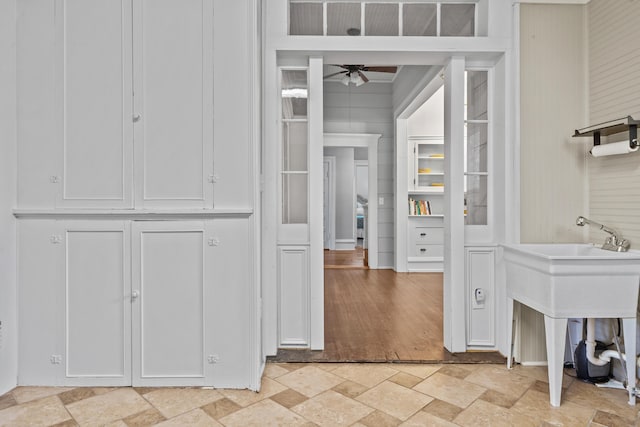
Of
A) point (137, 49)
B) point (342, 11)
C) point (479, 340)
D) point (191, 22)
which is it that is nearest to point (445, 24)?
point (342, 11)

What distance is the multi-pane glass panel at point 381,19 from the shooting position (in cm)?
278

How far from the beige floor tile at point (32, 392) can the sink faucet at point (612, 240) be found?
3.28 metres

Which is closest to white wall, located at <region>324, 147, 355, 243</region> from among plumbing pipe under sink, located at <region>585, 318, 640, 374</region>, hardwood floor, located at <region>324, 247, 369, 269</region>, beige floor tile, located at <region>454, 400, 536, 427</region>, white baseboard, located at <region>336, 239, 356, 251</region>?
white baseboard, located at <region>336, 239, 356, 251</region>

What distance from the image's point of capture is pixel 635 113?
223 centimetres

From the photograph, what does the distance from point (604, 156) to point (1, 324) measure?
376 centimetres

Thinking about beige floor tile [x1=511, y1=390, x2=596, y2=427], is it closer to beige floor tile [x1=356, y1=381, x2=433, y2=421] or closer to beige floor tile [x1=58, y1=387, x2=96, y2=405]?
beige floor tile [x1=356, y1=381, x2=433, y2=421]

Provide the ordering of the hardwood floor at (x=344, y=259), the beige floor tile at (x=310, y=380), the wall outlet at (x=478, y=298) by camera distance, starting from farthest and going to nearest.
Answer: the hardwood floor at (x=344, y=259)
the wall outlet at (x=478, y=298)
the beige floor tile at (x=310, y=380)

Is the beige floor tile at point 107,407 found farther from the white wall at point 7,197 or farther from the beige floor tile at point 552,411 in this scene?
the beige floor tile at point 552,411

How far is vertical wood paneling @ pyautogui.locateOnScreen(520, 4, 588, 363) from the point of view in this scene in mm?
2594

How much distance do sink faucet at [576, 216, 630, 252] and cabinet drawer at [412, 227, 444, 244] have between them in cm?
365

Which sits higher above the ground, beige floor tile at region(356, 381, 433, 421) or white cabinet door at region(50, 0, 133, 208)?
white cabinet door at region(50, 0, 133, 208)

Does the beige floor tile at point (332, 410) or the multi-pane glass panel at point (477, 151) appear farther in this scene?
the multi-pane glass panel at point (477, 151)

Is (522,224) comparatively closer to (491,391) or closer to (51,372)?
(491,391)

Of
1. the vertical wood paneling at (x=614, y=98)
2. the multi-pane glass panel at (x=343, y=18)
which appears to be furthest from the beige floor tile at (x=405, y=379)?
the multi-pane glass panel at (x=343, y=18)
